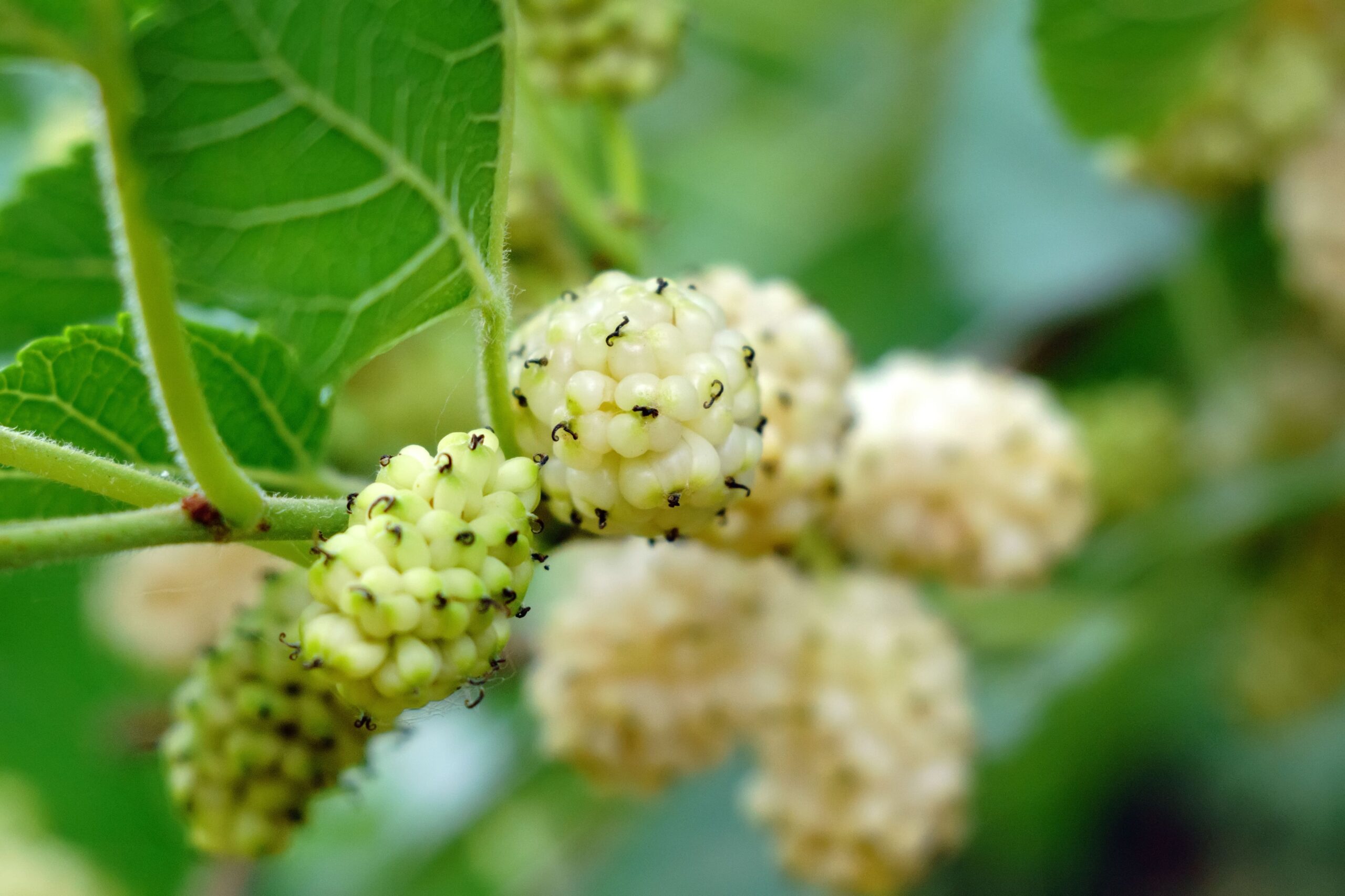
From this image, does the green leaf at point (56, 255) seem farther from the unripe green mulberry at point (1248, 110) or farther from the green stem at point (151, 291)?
the unripe green mulberry at point (1248, 110)

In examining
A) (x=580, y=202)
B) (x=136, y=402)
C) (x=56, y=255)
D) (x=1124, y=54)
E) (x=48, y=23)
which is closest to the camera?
(x=48, y=23)

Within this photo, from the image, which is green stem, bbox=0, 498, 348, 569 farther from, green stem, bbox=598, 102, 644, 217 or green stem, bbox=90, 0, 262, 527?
green stem, bbox=598, 102, 644, 217

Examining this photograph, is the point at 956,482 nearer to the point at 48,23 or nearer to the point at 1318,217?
the point at 1318,217

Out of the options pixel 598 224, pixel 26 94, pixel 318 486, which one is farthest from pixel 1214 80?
pixel 26 94

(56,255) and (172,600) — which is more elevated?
(172,600)

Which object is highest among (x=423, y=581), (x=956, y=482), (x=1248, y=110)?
(x=1248, y=110)

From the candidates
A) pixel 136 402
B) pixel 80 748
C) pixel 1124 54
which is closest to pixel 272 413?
pixel 136 402

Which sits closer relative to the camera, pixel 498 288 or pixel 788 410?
pixel 498 288

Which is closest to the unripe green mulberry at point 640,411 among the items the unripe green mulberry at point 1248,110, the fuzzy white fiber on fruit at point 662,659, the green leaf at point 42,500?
the green leaf at point 42,500
